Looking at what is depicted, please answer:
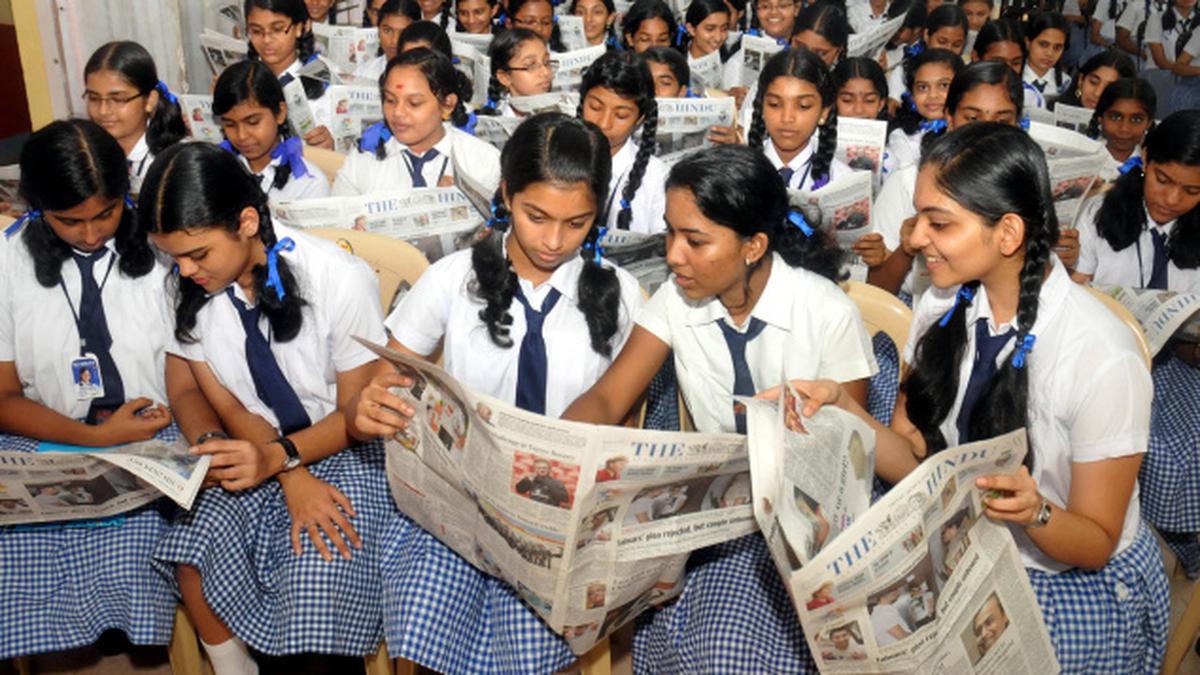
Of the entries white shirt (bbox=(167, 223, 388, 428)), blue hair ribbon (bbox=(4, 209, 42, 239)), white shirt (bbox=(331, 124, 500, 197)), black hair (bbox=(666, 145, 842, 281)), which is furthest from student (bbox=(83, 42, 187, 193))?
black hair (bbox=(666, 145, 842, 281))

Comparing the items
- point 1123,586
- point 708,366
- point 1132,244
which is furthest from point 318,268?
point 1132,244

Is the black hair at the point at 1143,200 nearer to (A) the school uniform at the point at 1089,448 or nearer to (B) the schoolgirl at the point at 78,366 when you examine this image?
(A) the school uniform at the point at 1089,448

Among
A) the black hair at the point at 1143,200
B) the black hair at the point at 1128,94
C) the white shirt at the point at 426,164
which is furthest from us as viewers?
the black hair at the point at 1128,94

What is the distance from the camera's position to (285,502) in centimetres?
182

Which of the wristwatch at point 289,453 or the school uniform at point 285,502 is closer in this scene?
the school uniform at point 285,502

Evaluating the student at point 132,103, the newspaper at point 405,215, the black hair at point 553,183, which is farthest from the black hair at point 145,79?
the black hair at point 553,183

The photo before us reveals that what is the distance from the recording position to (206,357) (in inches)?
75.6

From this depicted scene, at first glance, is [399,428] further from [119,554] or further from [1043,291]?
[1043,291]

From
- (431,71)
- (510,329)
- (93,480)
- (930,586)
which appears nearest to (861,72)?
(431,71)

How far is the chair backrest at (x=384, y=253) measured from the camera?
2.18 m

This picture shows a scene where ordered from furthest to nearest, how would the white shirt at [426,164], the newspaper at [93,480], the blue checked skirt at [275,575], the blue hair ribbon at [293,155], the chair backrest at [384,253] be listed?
the white shirt at [426,164] → the blue hair ribbon at [293,155] → the chair backrest at [384,253] → the blue checked skirt at [275,575] → the newspaper at [93,480]

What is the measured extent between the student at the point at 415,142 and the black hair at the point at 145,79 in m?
0.52

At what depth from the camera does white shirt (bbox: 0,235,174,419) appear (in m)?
1.99

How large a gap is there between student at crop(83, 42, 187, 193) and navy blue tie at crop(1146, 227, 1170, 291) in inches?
103
